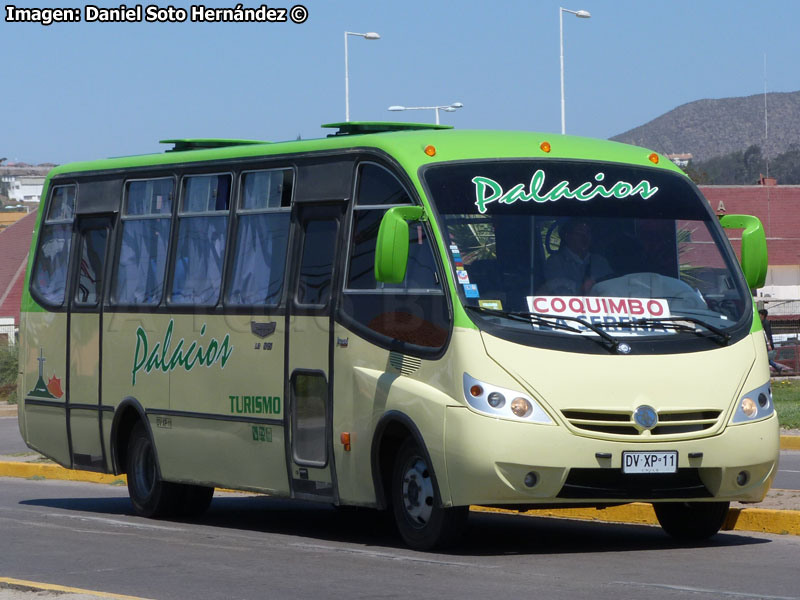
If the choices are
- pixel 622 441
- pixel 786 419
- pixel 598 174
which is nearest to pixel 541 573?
pixel 622 441

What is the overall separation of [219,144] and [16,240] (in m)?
58.6

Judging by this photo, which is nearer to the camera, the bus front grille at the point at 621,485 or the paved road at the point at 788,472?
the bus front grille at the point at 621,485

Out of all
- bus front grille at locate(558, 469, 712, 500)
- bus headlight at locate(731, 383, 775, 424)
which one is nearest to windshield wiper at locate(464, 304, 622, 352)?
bus front grille at locate(558, 469, 712, 500)

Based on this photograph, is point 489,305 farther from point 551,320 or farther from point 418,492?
point 418,492

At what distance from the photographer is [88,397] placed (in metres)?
14.8

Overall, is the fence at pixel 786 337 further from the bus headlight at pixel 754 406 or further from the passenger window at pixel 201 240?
the bus headlight at pixel 754 406

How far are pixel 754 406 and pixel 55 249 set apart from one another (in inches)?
305

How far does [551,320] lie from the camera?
10234mm

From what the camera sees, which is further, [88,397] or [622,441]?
[88,397]

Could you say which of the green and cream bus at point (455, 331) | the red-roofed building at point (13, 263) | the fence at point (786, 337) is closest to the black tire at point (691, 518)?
the green and cream bus at point (455, 331)

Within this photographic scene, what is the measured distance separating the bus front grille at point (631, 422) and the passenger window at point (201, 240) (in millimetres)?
4074

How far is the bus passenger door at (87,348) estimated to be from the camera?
14.7 metres

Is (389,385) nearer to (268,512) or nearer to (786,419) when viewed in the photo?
(268,512)

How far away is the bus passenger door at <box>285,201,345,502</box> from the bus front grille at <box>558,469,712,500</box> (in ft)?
6.92
